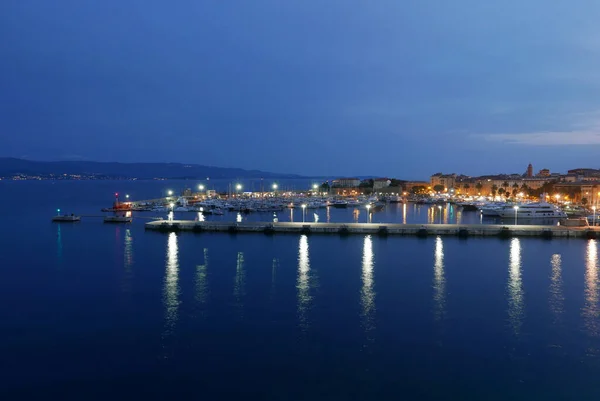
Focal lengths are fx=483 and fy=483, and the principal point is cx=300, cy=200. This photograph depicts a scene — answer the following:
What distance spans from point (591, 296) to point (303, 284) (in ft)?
23.8

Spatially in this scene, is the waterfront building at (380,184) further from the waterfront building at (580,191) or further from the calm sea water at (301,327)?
the calm sea water at (301,327)

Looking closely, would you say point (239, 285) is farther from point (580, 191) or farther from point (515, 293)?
point (580, 191)

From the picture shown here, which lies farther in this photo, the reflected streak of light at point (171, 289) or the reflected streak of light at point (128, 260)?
the reflected streak of light at point (128, 260)

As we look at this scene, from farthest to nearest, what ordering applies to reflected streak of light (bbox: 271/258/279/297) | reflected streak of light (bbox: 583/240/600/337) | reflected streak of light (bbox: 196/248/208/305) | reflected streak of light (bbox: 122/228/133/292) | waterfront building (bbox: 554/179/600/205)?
waterfront building (bbox: 554/179/600/205) → reflected streak of light (bbox: 122/228/133/292) → reflected streak of light (bbox: 271/258/279/297) → reflected streak of light (bbox: 196/248/208/305) → reflected streak of light (bbox: 583/240/600/337)

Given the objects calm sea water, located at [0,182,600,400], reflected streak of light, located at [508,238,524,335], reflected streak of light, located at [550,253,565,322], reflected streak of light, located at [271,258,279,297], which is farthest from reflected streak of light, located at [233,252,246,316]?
reflected streak of light, located at [550,253,565,322]

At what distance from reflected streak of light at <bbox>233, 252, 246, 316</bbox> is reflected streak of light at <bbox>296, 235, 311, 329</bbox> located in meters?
1.39

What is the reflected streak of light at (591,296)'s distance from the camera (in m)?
9.80

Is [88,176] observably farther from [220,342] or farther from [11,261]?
[220,342]

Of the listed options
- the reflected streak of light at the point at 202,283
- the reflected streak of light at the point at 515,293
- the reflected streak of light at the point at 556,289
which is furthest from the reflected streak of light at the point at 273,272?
the reflected streak of light at the point at 556,289

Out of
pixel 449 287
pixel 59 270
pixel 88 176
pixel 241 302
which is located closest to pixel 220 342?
pixel 241 302

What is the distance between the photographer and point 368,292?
12.5 metres

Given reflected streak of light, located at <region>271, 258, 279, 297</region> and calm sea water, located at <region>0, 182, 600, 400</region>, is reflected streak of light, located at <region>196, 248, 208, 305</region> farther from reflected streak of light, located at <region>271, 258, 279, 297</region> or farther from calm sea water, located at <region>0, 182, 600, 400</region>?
reflected streak of light, located at <region>271, 258, 279, 297</region>

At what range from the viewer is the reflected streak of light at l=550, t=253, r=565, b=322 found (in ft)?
35.7

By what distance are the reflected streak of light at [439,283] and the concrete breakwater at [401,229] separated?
135 inches
